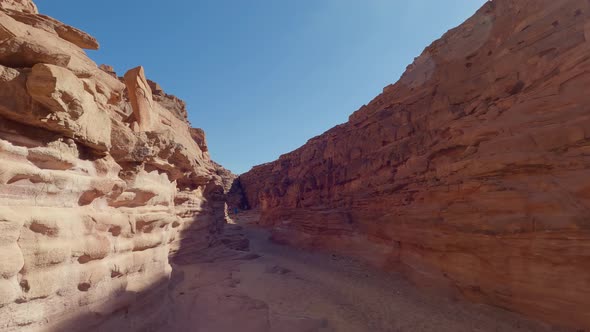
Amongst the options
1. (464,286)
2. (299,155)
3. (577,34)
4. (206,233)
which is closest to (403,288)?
(464,286)

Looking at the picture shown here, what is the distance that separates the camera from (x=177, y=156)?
316 inches

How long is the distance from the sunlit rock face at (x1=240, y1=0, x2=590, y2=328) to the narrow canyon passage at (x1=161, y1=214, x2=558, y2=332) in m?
0.80

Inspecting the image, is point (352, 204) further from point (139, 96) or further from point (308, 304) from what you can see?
point (139, 96)

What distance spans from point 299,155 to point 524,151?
69.3 feet

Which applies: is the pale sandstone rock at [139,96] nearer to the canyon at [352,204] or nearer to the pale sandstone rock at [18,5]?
the canyon at [352,204]

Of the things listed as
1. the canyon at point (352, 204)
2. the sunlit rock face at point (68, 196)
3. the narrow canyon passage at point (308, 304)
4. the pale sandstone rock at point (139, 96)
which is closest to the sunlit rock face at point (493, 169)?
the canyon at point (352, 204)

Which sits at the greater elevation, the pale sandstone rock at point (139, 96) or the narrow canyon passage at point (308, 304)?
the pale sandstone rock at point (139, 96)

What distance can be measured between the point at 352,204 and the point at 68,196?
1544 cm

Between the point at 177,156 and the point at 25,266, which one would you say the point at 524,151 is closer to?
the point at 177,156

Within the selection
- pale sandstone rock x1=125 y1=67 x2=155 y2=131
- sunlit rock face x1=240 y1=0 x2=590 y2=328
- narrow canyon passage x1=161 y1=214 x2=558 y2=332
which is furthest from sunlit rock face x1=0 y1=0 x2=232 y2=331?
sunlit rock face x1=240 y1=0 x2=590 y2=328

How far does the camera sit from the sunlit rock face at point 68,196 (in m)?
3.21

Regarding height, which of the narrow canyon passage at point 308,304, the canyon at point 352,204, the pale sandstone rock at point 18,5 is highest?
the pale sandstone rock at point 18,5

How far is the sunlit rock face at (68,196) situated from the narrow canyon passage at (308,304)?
5.77ft

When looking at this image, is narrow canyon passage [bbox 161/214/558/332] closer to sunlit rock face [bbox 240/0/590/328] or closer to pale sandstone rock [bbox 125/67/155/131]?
sunlit rock face [bbox 240/0/590/328]
